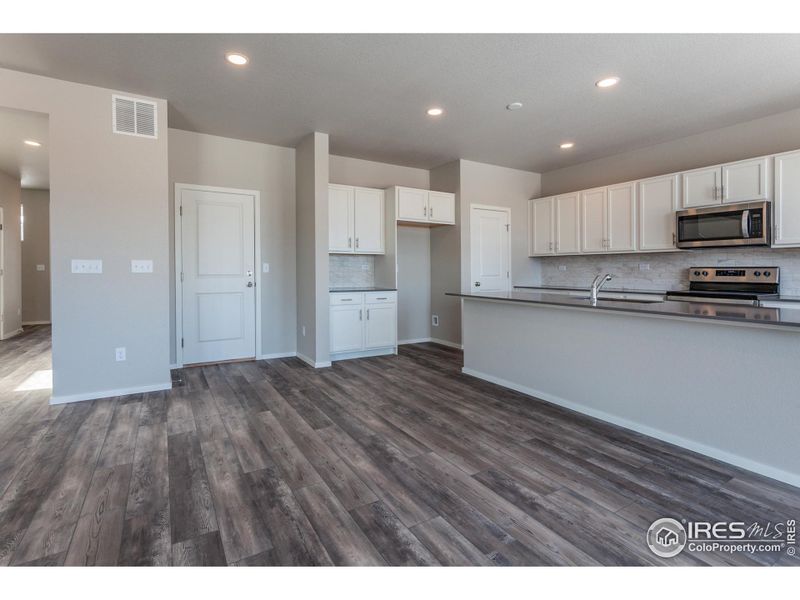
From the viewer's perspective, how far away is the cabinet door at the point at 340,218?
16.4 ft

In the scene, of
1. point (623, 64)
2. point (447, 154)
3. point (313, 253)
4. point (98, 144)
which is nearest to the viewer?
point (623, 64)

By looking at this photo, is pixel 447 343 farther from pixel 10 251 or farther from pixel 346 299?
pixel 10 251

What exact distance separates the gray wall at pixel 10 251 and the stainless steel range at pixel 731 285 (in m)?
9.50

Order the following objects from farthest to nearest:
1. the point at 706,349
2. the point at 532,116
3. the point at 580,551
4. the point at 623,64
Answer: the point at 532,116, the point at 623,64, the point at 706,349, the point at 580,551

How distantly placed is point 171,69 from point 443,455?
3452 millimetres

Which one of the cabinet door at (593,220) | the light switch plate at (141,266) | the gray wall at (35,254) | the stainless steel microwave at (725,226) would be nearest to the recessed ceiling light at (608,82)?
the stainless steel microwave at (725,226)

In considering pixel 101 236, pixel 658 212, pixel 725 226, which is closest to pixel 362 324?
pixel 101 236

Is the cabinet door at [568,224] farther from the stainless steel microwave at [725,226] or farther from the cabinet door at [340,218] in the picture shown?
the cabinet door at [340,218]

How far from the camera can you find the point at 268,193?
197 inches

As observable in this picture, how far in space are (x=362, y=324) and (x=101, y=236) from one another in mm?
2797

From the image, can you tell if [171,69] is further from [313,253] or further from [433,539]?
[433,539]

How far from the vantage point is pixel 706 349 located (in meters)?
2.39

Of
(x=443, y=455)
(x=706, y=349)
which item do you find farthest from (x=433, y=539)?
(x=706, y=349)

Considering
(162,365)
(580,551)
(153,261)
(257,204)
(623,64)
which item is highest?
(623,64)
